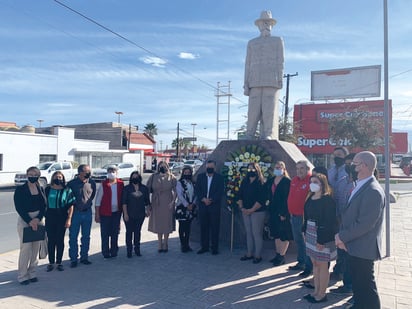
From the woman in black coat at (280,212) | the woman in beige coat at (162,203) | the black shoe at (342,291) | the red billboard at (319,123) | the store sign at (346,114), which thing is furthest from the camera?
the red billboard at (319,123)

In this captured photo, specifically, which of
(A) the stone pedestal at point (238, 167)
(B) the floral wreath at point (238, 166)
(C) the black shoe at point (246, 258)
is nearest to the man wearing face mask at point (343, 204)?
(C) the black shoe at point (246, 258)

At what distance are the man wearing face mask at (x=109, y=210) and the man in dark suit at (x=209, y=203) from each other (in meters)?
1.47

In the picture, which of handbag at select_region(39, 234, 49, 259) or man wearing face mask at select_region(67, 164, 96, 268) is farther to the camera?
man wearing face mask at select_region(67, 164, 96, 268)

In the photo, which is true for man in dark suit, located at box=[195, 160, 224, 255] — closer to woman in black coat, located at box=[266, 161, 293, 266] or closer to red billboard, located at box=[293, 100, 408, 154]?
woman in black coat, located at box=[266, 161, 293, 266]

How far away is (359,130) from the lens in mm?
21469

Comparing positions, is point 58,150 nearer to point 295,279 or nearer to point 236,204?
point 236,204

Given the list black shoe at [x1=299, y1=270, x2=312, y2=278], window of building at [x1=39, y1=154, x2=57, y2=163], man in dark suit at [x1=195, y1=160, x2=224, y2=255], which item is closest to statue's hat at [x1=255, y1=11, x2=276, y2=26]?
man in dark suit at [x1=195, y1=160, x2=224, y2=255]

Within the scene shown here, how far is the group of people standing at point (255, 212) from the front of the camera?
133 inches

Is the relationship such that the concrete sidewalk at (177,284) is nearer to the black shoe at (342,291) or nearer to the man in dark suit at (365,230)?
the black shoe at (342,291)

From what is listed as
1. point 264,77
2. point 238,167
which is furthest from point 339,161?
point 264,77

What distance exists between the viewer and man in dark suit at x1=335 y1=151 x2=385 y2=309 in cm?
327

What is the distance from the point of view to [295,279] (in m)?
4.76

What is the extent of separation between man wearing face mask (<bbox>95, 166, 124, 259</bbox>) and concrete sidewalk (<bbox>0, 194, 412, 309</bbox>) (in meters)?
0.28

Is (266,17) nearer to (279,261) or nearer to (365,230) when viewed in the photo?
(279,261)
